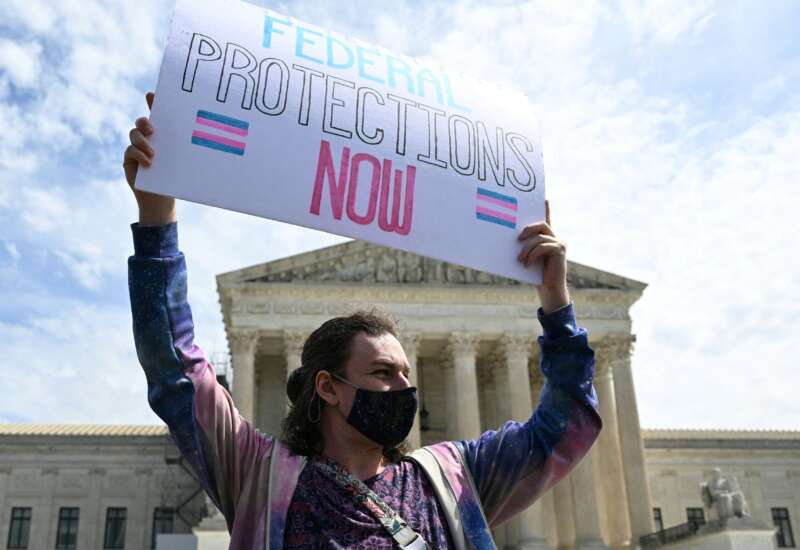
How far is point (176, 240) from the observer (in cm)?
365

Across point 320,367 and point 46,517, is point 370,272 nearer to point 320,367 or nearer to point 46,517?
point 46,517

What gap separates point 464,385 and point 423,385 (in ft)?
21.9

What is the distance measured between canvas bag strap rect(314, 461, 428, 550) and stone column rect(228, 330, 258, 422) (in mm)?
36311

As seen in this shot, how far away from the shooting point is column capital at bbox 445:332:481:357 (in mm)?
42219

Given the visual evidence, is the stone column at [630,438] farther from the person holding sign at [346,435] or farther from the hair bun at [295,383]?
the hair bun at [295,383]

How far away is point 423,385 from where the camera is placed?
156ft

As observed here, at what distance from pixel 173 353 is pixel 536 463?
170cm

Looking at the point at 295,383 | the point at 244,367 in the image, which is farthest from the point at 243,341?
the point at 295,383

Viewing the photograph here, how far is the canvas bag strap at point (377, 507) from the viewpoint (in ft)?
11.0

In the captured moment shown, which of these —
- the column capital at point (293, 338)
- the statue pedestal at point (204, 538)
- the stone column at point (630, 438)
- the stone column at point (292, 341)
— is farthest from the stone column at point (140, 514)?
the stone column at point (630, 438)

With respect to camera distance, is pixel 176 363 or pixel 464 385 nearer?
pixel 176 363

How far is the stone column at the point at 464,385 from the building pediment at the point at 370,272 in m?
3.03

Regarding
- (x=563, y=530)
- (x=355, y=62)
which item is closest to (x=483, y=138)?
(x=355, y=62)

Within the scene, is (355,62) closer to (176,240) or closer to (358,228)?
(358,228)
